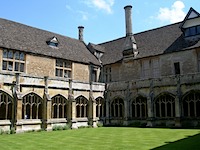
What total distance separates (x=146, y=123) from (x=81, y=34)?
54.0 ft

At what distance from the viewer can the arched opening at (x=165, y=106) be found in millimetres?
21625

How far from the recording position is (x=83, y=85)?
23.5 m

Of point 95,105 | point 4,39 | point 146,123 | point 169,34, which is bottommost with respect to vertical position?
point 146,123

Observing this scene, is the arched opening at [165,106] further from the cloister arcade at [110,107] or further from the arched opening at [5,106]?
the arched opening at [5,106]

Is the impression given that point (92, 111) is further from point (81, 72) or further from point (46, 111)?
point (46, 111)

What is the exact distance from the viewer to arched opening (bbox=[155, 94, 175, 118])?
21625 mm

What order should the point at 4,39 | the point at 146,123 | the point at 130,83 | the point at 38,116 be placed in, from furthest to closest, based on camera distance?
the point at 130,83
the point at 146,123
the point at 4,39
the point at 38,116

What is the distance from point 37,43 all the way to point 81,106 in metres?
7.39

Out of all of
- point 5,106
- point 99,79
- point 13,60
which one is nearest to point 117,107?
point 99,79

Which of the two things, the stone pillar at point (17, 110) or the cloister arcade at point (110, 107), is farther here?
the cloister arcade at point (110, 107)

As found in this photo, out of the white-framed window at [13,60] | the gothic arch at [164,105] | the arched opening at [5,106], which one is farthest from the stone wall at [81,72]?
the arched opening at [5,106]

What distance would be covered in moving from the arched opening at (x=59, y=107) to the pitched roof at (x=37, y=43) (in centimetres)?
472

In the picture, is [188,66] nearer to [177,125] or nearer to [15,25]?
[177,125]

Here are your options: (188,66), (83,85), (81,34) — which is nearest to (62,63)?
(83,85)
